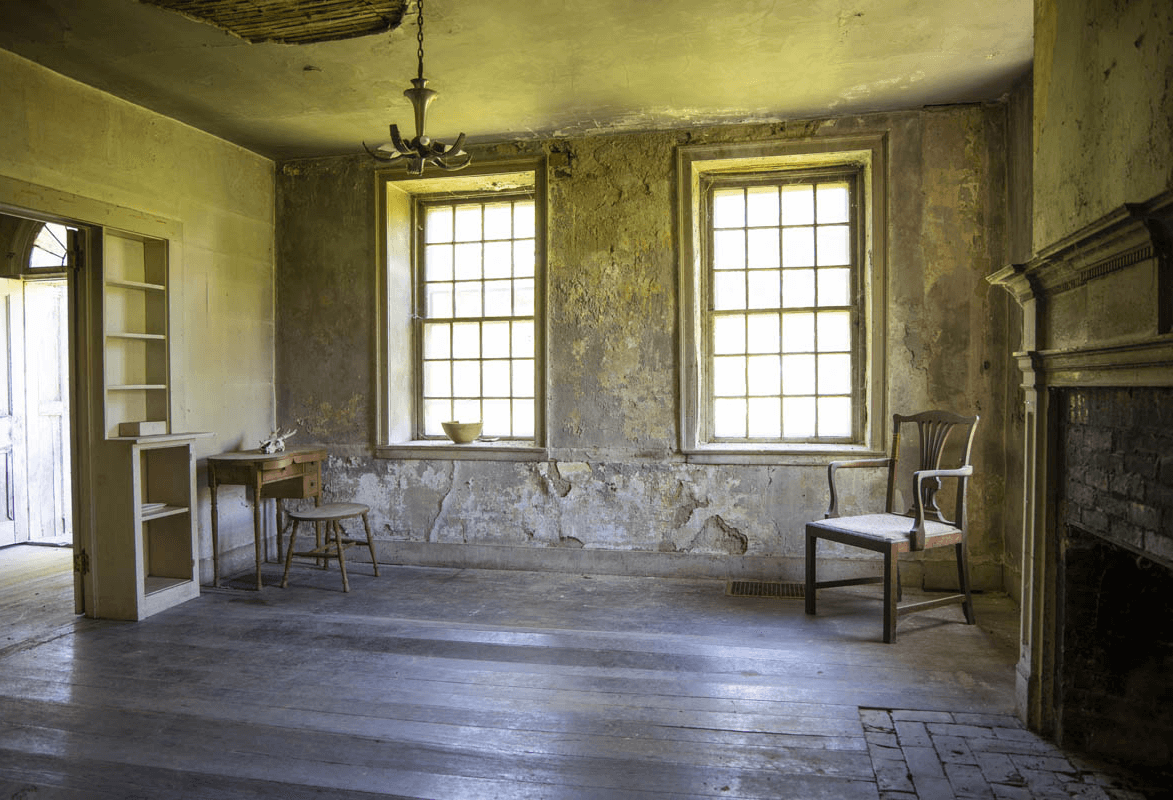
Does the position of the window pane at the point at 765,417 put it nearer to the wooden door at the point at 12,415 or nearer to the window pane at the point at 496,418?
the window pane at the point at 496,418

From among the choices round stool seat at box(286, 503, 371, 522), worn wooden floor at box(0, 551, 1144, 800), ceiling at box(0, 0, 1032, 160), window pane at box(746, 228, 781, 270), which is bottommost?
worn wooden floor at box(0, 551, 1144, 800)

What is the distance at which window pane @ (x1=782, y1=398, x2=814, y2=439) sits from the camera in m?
4.97

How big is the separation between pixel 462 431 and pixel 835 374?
2550 mm

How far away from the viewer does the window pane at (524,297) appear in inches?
211

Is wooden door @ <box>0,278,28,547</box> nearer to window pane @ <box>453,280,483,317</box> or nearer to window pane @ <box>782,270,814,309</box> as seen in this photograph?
window pane @ <box>453,280,483,317</box>

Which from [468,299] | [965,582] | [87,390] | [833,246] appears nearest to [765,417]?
[833,246]

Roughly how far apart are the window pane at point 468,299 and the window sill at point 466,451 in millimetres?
961

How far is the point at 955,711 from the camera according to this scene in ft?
9.29

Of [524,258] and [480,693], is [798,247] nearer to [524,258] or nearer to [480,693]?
[524,258]

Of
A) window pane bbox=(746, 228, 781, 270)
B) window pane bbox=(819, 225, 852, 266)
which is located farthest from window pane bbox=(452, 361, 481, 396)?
window pane bbox=(819, 225, 852, 266)

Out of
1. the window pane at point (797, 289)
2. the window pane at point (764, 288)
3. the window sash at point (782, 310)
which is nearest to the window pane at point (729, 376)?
the window sash at point (782, 310)

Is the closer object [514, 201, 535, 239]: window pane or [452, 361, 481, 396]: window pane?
[514, 201, 535, 239]: window pane

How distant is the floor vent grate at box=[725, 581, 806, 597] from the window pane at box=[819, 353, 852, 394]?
4.22 feet

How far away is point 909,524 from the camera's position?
391 centimetres
